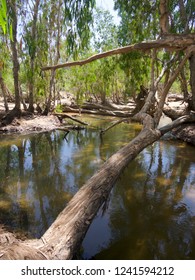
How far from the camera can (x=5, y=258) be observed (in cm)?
232

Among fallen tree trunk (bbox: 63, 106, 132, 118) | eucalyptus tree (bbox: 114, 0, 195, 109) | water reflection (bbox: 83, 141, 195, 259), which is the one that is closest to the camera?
water reflection (bbox: 83, 141, 195, 259)

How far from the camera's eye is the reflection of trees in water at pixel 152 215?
355 cm

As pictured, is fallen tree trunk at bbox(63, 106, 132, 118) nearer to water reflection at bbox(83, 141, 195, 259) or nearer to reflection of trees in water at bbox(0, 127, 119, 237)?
reflection of trees in water at bbox(0, 127, 119, 237)

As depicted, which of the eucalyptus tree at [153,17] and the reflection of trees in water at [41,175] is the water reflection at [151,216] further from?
the eucalyptus tree at [153,17]

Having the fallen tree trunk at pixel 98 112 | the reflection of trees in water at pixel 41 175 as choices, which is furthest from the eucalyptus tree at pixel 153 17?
the fallen tree trunk at pixel 98 112

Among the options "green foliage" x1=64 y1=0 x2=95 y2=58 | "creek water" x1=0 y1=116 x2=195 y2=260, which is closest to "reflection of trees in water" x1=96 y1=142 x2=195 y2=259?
"creek water" x1=0 y1=116 x2=195 y2=260

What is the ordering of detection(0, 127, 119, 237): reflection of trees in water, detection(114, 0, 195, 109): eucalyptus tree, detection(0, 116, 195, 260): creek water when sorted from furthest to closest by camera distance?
detection(114, 0, 195, 109): eucalyptus tree
detection(0, 127, 119, 237): reflection of trees in water
detection(0, 116, 195, 260): creek water

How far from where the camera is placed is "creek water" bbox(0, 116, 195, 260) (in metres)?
3.70

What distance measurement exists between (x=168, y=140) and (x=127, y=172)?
4.40 m

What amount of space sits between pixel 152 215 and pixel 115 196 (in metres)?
0.99

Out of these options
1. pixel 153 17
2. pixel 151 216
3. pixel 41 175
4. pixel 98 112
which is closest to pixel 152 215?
pixel 151 216
